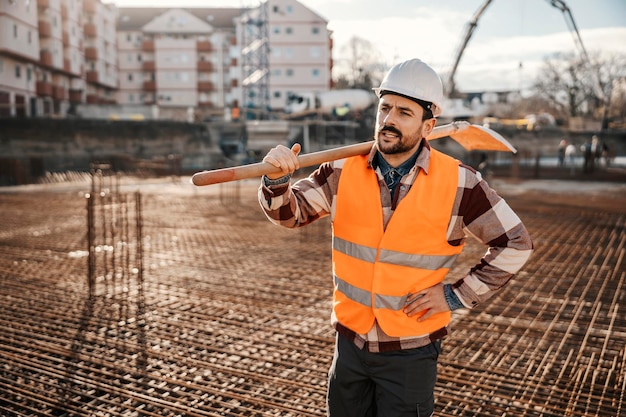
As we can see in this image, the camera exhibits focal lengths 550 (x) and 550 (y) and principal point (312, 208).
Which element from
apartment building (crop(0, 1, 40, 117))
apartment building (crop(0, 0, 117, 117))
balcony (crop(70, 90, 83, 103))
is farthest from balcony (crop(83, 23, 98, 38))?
apartment building (crop(0, 1, 40, 117))

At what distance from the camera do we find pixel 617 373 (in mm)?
3859

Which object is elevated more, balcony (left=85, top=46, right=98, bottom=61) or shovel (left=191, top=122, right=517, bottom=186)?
balcony (left=85, top=46, right=98, bottom=61)

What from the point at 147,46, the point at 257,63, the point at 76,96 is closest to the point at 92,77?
the point at 76,96

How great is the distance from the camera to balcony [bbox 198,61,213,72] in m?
55.5

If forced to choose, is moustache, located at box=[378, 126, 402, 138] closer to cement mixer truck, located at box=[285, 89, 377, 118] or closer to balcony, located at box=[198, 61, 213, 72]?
cement mixer truck, located at box=[285, 89, 377, 118]

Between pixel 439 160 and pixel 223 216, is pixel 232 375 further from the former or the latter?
pixel 223 216

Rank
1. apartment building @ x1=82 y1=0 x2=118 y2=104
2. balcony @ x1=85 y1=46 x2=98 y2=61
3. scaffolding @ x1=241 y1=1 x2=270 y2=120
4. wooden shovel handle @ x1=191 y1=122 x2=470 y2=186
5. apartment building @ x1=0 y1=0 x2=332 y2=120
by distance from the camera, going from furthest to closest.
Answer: balcony @ x1=85 y1=46 x2=98 y2=61 → apartment building @ x1=82 y1=0 x2=118 y2=104 → scaffolding @ x1=241 y1=1 x2=270 y2=120 → apartment building @ x1=0 y1=0 x2=332 y2=120 → wooden shovel handle @ x1=191 y1=122 x2=470 y2=186

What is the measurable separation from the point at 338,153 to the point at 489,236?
663 mm

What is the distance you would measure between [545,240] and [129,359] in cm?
700

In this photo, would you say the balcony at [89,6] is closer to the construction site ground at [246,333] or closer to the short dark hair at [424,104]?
the construction site ground at [246,333]

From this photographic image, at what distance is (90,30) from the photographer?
46719mm

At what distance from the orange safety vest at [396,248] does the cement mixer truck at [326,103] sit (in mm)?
31710

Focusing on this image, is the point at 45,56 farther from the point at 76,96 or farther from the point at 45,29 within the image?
the point at 76,96

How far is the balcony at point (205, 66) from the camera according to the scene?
182 feet
